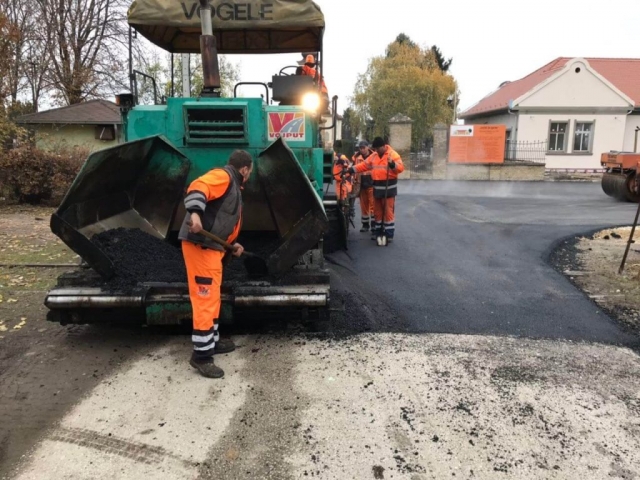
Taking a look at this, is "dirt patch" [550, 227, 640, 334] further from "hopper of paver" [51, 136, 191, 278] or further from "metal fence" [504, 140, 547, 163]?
"metal fence" [504, 140, 547, 163]

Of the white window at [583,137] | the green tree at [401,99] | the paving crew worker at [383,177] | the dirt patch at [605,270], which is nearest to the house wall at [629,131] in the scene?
the white window at [583,137]

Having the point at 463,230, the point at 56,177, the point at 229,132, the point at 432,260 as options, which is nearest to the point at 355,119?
the point at 56,177

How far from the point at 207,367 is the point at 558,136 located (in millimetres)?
24901

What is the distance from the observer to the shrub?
41.4 feet

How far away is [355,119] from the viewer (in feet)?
114

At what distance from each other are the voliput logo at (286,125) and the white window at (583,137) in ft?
76.8

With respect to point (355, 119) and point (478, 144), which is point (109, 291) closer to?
point (478, 144)

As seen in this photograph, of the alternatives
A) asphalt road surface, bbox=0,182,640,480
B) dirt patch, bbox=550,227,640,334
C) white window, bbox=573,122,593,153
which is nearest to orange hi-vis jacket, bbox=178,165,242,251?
asphalt road surface, bbox=0,182,640,480

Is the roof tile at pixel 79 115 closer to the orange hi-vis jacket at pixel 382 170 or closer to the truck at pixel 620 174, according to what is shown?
the orange hi-vis jacket at pixel 382 170

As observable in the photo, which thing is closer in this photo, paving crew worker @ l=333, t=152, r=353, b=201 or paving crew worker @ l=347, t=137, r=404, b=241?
paving crew worker @ l=347, t=137, r=404, b=241

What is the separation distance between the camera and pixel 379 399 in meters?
3.57

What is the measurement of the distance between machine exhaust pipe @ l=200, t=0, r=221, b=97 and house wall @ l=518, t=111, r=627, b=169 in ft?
73.4

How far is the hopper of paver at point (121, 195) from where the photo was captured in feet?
13.8

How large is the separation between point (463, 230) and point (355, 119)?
26412 millimetres
